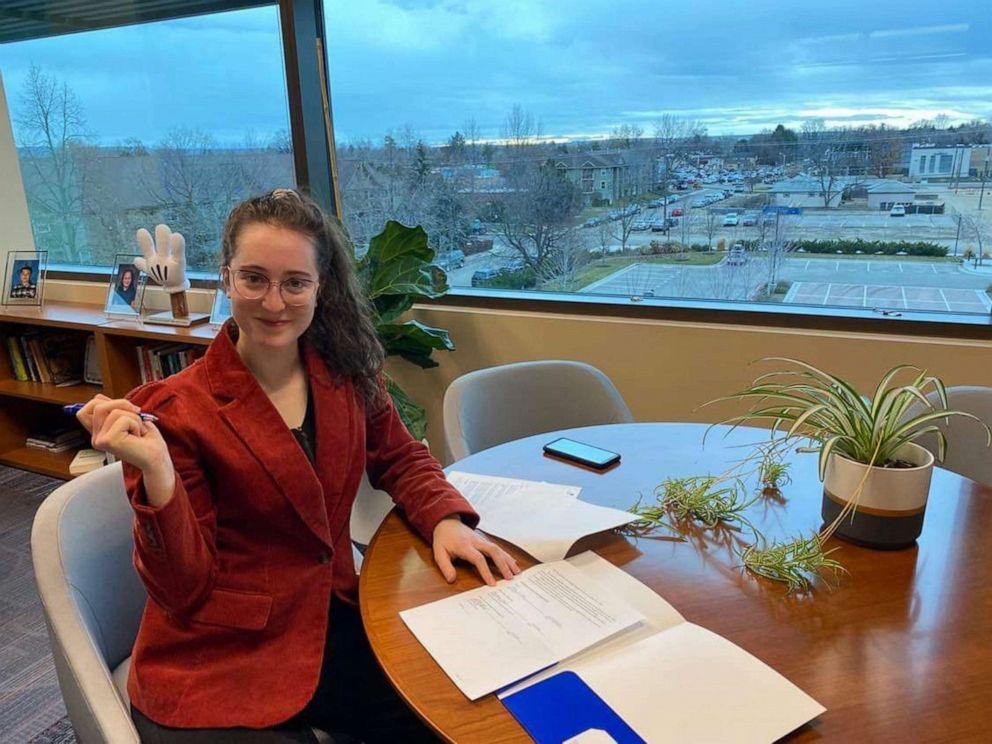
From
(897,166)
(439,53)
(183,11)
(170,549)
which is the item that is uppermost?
(183,11)

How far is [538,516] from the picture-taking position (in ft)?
4.18

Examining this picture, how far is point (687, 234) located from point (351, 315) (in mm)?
1614

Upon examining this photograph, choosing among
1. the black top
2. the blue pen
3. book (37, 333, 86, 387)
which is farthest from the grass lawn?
book (37, 333, 86, 387)


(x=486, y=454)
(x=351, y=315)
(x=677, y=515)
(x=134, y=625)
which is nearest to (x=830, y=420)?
(x=677, y=515)

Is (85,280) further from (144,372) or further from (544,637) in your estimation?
(544,637)

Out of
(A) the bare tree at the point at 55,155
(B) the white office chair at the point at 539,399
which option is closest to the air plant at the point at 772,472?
(B) the white office chair at the point at 539,399

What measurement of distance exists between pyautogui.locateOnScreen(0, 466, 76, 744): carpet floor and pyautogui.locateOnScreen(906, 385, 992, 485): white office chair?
7.49 feet

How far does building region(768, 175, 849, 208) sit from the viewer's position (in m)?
2.35

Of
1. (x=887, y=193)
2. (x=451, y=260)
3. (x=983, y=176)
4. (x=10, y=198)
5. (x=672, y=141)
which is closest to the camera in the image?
(x=983, y=176)

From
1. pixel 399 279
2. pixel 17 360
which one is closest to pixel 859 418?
pixel 399 279

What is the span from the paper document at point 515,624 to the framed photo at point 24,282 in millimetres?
3479

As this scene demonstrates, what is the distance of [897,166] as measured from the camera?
7.47 feet

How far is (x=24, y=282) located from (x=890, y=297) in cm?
394

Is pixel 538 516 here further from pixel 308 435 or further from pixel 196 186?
pixel 196 186
